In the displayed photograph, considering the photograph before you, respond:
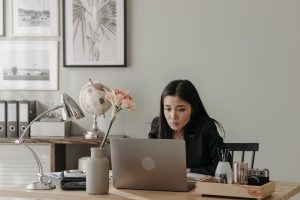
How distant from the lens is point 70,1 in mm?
5160

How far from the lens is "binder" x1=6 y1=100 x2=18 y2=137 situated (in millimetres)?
4988

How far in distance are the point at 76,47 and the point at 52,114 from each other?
1.96 feet

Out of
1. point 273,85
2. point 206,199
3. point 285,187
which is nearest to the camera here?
point 206,199

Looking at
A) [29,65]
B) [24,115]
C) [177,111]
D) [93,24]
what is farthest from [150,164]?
[29,65]

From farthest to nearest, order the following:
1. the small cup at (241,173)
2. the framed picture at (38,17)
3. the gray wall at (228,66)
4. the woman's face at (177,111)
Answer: the framed picture at (38,17) < the gray wall at (228,66) < the woman's face at (177,111) < the small cup at (241,173)

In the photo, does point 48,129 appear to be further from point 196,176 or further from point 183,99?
point 196,176

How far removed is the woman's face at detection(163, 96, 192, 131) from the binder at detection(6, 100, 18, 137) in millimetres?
1913

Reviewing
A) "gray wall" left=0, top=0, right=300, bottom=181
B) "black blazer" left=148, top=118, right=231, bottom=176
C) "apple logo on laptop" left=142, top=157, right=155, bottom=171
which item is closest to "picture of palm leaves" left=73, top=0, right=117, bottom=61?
"gray wall" left=0, top=0, right=300, bottom=181

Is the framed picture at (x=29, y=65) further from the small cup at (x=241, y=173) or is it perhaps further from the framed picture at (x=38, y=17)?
the small cup at (x=241, y=173)

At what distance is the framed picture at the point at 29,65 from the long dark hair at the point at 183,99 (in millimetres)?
1881

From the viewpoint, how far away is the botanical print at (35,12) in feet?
17.0

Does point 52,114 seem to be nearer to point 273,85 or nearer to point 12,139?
point 12,139

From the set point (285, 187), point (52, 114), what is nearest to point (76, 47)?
point (52, 114)

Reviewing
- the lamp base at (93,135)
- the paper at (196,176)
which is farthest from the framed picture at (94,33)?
the paper at (196,176)
